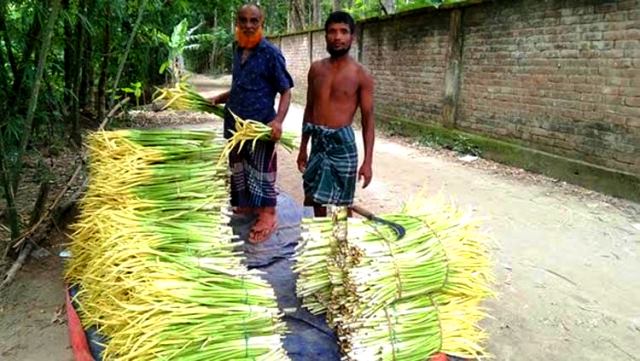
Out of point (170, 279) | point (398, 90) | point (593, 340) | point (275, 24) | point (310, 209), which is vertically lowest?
point (593, 340)

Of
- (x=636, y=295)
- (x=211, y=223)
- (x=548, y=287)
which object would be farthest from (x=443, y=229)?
(x=636, y=295)

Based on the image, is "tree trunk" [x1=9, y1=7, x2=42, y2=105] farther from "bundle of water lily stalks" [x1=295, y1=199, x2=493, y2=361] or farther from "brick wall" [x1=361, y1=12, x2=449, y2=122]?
"brick wall" [x1=361, y1=12, x2=449, y2=122]

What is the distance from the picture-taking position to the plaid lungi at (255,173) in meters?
3.28

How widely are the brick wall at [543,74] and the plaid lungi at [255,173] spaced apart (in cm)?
345

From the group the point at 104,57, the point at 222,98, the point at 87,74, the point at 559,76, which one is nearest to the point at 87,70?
the point at 87,74

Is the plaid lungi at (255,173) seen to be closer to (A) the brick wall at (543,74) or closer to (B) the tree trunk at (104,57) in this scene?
(B) the tree trunk at (104,57)

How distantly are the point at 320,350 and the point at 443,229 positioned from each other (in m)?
0.72

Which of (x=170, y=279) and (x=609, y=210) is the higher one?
(x=170, y=279)

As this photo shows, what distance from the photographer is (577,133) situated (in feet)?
17.4

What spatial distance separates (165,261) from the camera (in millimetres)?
1909

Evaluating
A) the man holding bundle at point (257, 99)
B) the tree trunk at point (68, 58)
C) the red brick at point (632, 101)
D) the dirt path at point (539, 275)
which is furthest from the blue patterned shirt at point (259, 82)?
the red brick at point (632, 101)

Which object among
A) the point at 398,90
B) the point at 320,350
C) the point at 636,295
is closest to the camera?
the point at 320,350

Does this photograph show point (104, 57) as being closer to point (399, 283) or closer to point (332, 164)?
point (332, 164)

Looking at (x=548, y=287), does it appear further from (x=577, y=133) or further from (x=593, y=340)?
(x=577, y=133)
